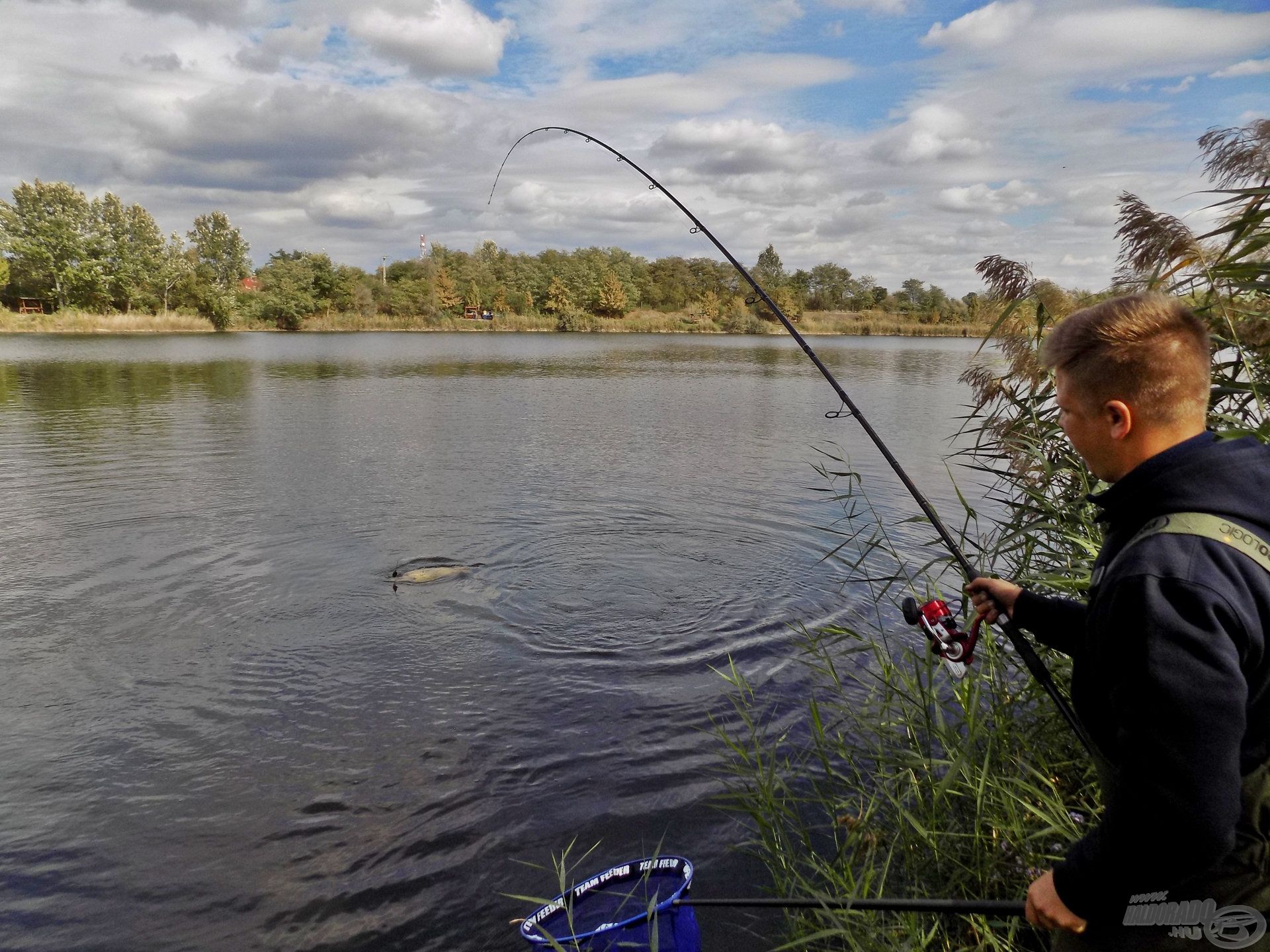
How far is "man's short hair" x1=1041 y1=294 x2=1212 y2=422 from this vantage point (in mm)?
1729

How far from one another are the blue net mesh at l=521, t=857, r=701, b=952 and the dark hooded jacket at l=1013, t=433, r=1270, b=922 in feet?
4.71

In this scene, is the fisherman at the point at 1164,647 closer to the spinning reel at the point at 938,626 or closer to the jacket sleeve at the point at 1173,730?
the jacket sleeve at the point at 1173,730

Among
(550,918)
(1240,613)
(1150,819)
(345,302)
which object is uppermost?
(345,302)

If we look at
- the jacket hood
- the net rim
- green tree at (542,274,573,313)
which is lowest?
the net rim

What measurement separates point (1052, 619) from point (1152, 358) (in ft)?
2.59

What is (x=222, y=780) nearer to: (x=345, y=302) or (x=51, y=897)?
(x=51, y=897)

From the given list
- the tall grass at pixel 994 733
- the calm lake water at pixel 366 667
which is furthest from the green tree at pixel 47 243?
the tall grass at pixel 994 733

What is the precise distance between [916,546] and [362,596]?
5617 mm

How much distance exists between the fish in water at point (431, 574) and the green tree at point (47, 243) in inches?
2568

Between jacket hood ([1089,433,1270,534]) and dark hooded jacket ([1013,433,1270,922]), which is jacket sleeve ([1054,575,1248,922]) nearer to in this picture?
dark hooded jacket ([1013,433,1270,922])

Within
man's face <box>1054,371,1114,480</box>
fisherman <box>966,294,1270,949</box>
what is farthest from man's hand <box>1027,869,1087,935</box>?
man's face <box>1054,371,1114,480</box>

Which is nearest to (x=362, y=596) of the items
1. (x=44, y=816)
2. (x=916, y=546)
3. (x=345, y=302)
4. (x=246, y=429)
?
(x=44, y=816)

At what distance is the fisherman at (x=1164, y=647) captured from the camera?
4.71 ft

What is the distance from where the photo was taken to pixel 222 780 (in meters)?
4.47
